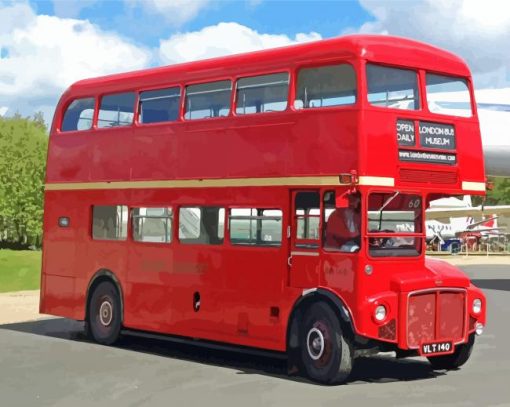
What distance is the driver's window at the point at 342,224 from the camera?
435 inches

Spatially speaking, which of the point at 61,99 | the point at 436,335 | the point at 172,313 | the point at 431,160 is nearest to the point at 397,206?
the point at 431,160

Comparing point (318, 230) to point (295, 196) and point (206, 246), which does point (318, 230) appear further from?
point (206, 246)

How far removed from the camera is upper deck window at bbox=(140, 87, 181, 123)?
13.9 m

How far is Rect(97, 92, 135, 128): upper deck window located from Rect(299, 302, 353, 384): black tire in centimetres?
496

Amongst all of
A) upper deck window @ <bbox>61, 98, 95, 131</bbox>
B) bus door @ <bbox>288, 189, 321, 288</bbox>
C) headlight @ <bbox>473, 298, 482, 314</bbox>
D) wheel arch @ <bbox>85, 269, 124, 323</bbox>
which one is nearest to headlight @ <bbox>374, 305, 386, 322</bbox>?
bus door @ <bbox>288, 189, 321, 288</bbox>

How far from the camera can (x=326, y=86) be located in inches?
457

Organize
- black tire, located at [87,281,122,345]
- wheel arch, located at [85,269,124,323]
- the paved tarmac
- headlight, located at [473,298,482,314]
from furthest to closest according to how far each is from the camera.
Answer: black tire, located at [87,281,122,345]
wheel arch, located at [85,269,124,323]
headlight, located at [473,298,482,314]
the paved tarmac

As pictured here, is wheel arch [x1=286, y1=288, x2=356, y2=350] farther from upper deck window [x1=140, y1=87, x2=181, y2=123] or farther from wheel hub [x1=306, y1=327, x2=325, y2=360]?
upper deck window [x1=140, y1=87, x2=181, y2=123]

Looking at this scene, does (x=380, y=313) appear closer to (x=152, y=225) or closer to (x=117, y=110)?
(x=152, y=225)

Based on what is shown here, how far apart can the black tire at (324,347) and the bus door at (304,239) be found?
384 mm

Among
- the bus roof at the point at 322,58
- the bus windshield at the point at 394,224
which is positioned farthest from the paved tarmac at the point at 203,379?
the bus roof at the point at 322,58

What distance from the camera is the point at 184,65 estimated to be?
13.9 metres

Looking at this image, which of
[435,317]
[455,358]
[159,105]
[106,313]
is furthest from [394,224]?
[106,313]

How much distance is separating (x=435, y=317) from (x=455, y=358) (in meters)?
1.25
